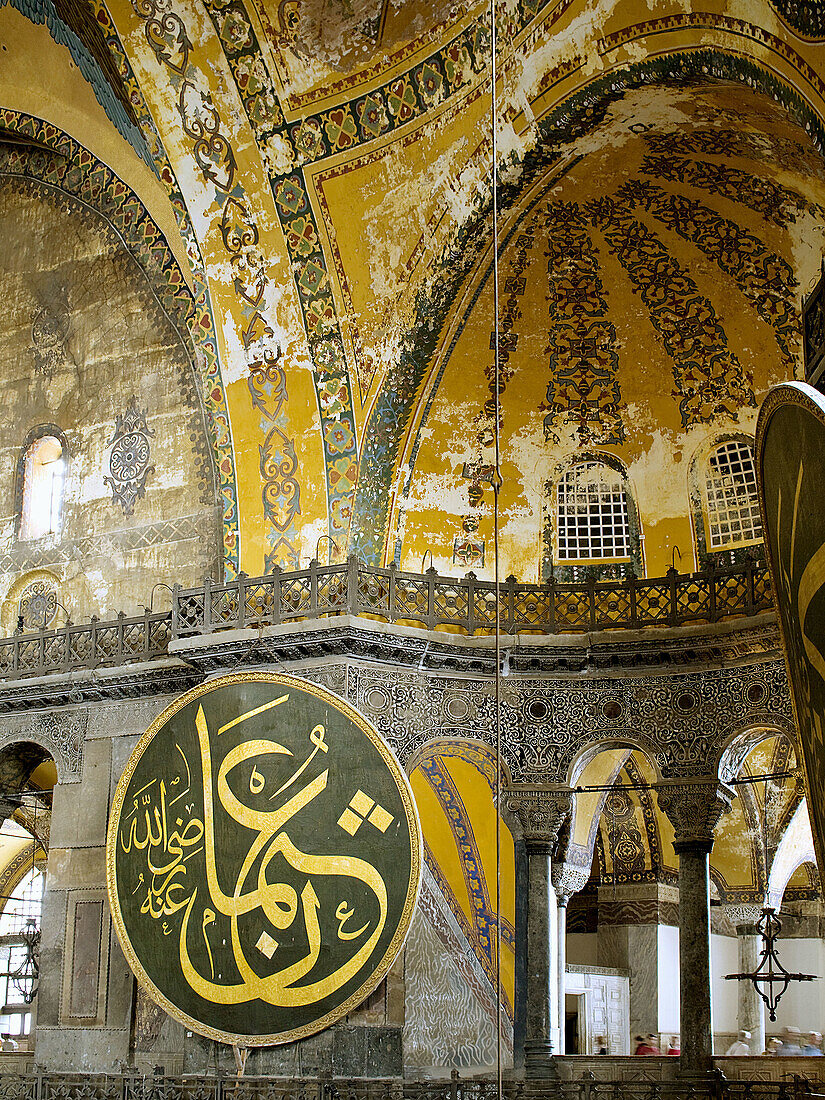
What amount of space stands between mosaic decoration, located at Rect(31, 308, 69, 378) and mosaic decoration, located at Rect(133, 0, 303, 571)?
3029mm

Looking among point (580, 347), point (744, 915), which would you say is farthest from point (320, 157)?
point (744, 915)

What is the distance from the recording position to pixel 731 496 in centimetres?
1026

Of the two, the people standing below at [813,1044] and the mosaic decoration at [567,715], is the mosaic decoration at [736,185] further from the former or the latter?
the people standing below at [813,1044]

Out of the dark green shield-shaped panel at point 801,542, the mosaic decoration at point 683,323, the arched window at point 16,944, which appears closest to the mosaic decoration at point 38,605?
the mosaic decoration at point 683,323

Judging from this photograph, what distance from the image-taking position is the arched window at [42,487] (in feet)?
41.5

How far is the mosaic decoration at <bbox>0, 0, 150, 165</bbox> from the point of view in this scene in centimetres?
1106

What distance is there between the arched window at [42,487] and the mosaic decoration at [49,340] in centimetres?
71

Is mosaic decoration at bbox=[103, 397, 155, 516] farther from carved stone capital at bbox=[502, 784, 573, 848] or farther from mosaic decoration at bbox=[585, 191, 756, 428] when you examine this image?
mosaic decoration at bbox=[585, 191, 756, 428]

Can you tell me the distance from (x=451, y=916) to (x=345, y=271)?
16.0 feet

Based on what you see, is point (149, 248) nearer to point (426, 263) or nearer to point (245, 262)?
point (245, 262)

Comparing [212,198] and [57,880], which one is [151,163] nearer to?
[212,198]

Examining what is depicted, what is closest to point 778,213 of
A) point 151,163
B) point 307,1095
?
point 151,163

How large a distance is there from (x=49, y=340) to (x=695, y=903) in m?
7.85

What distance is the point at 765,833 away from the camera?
14.0m
